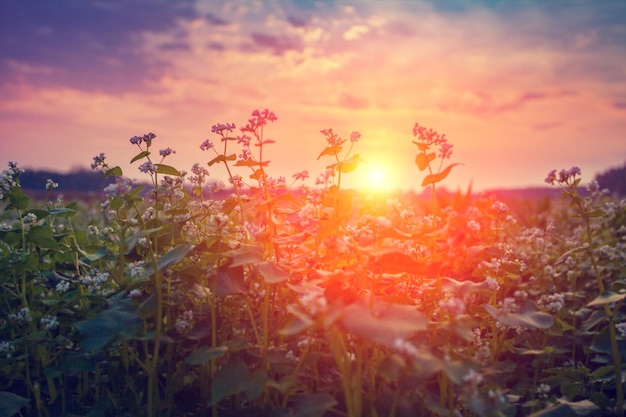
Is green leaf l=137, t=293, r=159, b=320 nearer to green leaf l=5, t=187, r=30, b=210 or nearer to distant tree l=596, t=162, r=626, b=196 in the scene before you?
green leaf l=5, t=187, r=30, b=210

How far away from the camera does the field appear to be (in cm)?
230

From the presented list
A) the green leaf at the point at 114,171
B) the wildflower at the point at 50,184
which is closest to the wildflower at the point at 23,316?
the wildflower at the point at 50,184

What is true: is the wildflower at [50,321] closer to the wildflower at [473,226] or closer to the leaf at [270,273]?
the leaf at [270,273]

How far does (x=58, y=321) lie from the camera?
122 inches

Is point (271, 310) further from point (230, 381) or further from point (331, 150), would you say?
point (331, 150)

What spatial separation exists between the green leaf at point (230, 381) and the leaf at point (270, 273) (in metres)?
0.38

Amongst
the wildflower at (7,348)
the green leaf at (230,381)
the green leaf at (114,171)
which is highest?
the green leaf at (114,171)

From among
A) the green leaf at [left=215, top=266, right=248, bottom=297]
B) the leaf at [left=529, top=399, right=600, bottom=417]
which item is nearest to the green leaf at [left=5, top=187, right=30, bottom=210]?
the green leaf at [left=215, top=266, right=248, bottom=297]

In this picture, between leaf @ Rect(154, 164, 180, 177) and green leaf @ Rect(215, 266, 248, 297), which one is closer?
green leaf @ Rect(215, 266, 248, 297)

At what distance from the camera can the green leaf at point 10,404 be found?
2965 millimetres

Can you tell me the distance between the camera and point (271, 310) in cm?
278

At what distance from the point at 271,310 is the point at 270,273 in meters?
0.45

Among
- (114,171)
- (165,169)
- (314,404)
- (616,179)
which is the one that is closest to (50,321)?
(114,171)

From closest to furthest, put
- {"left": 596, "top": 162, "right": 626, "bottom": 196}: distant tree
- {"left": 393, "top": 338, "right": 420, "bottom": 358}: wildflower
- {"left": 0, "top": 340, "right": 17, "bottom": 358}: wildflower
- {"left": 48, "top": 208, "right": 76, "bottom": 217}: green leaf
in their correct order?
{"left": 393, "top": 338, "right": 420, "bottom": 358}: wildflower < {"left": 0, "top": 340, "right": 17, "bottom": 358}: wildflower < {"left": 48, "top": 208, "right": 76, "bottom": 217}: green leaf < {"left": 596, "top": 162, "right": 626, "bottom": 196}: distant tree
